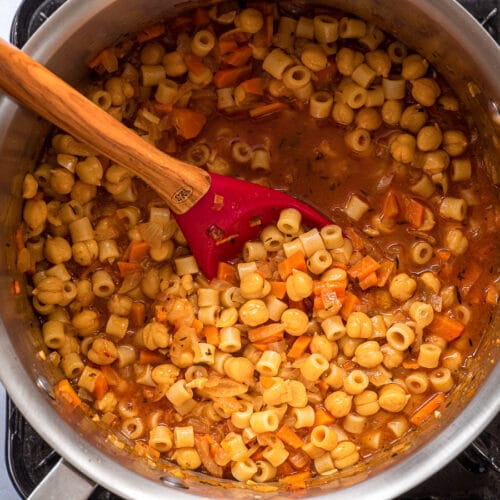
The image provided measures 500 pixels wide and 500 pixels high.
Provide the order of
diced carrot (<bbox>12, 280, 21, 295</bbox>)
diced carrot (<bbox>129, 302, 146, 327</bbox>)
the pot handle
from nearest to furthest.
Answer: the pot handle
diced carrot (<bbox>12, 280, 21, 295</bbox>)
diced carrot (<bbox>129, 302, 146, 327</bbox>)

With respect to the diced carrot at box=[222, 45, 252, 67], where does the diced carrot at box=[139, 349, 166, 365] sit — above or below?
below

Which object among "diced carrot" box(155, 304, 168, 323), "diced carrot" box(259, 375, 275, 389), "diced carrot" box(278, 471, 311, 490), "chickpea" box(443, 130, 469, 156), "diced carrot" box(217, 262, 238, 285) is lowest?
"diced carrot" box(278, 471, 311, 490)

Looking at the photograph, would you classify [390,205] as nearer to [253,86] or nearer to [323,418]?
[253,86]

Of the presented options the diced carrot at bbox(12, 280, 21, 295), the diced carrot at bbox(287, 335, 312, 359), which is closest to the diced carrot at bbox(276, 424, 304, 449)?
the diced carrot at bbox(287, 335, 312, 359)

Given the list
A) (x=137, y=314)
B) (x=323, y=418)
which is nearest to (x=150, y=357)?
(x=137, y=314)

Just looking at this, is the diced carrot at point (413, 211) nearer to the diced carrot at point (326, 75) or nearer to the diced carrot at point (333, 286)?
the diced carrot at point (333, 286)

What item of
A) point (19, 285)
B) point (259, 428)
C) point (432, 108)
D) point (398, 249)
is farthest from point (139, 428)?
point (432, 108)

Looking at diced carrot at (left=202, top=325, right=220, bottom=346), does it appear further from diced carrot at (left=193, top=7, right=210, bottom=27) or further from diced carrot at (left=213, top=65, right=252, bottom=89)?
diced carrot at (left=193, top=7, right=210, bottom=27)
